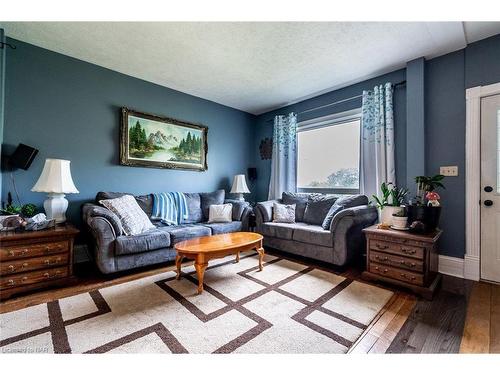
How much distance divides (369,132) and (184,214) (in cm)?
298

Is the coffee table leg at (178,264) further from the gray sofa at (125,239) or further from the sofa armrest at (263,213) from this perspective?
the sofa armrest at (263,213)

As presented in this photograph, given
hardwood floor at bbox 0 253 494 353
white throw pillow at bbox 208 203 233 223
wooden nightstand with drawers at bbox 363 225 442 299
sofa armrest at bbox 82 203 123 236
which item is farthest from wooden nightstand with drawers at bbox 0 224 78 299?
wooden nightstand with drawers at bbox 363 225 442 299

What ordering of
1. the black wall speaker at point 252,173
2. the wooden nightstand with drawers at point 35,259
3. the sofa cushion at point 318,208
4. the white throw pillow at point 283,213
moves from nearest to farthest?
the wooden nightstand with drawers at point 35,259
the sofa cushion at point 318,208
the white throw pillow at point 283,213
the black wall speaker at point 252,173

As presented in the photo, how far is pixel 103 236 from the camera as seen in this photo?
2244 millimetres

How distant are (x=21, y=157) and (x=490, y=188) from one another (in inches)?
196

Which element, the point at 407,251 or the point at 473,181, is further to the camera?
the point at 473,181

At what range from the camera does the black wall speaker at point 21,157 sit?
239cm

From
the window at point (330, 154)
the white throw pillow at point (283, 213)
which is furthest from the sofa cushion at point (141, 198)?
the window at point (330, 154)

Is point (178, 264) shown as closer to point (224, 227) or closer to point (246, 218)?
point (224, 227)

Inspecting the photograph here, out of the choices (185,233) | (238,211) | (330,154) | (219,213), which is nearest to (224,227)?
(219,213)

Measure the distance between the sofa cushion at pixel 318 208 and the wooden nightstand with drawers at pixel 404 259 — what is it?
923 mm

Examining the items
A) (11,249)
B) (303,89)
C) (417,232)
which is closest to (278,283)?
(417,232)

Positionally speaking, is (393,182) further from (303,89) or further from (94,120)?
(94,120)

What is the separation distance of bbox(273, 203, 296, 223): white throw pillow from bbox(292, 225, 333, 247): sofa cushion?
439 mm
